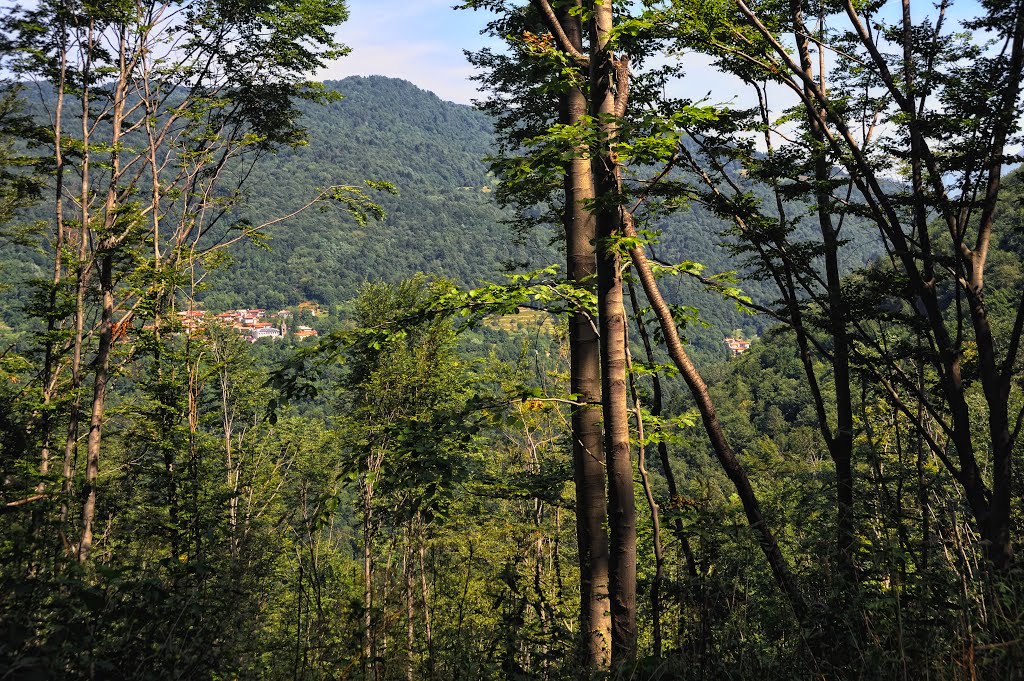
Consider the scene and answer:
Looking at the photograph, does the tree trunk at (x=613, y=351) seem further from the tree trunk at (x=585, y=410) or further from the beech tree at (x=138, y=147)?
the beech tree at (x=138, y=147)

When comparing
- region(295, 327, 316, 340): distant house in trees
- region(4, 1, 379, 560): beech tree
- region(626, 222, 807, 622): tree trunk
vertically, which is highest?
region(295, 327, 316, 340): distant house in trees

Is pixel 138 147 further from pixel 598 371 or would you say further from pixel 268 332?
pixel 268 332

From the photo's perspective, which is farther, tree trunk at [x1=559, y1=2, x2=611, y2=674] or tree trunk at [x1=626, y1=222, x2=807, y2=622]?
tree trunk at [x1=626, y1=222, x2=807, y2=622]

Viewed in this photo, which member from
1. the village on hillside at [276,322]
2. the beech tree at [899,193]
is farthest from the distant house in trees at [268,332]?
the beech tree at [899,193]

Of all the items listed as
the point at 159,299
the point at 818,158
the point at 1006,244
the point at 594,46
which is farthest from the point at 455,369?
the point at 1006,244

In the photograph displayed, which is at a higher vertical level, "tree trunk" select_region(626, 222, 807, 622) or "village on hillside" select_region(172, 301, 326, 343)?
"village on hillside" select_region(172, 301, 326, 343)

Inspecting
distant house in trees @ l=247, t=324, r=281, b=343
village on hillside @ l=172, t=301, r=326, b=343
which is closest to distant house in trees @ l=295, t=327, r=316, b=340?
village on hillside @ l=172, t=301, r=326, b=343

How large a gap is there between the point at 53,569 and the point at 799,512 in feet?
16.7

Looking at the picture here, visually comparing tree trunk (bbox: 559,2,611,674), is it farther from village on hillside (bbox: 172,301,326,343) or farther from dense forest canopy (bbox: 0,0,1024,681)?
village on hillside (bbox: 172,301,326,343)

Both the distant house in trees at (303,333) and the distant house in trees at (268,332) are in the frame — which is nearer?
the distant house in trees at (303,333)

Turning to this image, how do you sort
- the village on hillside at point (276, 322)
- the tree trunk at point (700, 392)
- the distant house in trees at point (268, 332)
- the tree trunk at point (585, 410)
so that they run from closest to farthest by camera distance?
the tree trunk at point (585, 410)
the tree trunk at point (700, 392)
the village on hillside at point (276, 322)
the distant house in trees at point (268, 332)

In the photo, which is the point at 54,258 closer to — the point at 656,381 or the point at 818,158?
the point at 656,381

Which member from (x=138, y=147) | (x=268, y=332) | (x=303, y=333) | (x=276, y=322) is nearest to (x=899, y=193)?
(x=138, y=147)

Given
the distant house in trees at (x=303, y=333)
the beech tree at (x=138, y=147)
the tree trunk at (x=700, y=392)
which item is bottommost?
the tree trunk at (x=700, y=392)
